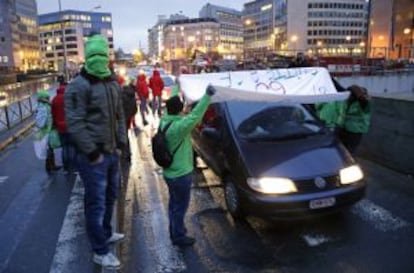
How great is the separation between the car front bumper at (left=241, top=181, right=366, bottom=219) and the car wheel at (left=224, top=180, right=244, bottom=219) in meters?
0.32

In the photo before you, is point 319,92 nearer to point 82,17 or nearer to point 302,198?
point 302,198

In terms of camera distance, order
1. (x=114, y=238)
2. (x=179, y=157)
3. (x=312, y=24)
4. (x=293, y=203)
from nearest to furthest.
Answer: (x=179, y=157), (x=114, y=238), (x=293, y=203), (x=312, y=24)

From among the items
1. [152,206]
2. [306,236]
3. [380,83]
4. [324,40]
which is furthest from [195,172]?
[324,40]

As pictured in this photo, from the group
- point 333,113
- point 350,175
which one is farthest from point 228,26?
point 350,175

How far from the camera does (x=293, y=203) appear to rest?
493 centimetres

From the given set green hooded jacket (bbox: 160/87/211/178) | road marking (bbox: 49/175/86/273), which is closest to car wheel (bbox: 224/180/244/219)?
green hooded jacket (bbox: 160/87/211/178)

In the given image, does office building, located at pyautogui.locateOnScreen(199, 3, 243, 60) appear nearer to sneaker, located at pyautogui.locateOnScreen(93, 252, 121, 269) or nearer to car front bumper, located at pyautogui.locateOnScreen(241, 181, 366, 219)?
car front bumper, located at pyautogui.locateOnScreen(241, 181, 366, 219)

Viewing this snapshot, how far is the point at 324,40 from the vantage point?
139750 mm

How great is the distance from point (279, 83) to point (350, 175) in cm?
219

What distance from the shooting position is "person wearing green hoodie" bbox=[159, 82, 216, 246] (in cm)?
436

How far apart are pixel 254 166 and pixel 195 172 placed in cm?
328

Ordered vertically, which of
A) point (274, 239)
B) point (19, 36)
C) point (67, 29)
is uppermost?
point (67, 29)

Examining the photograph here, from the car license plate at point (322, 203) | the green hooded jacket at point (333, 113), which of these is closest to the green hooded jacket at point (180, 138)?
the car license plate at point (322, 203)

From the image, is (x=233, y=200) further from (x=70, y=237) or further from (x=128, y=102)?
(x=128, y=102)
